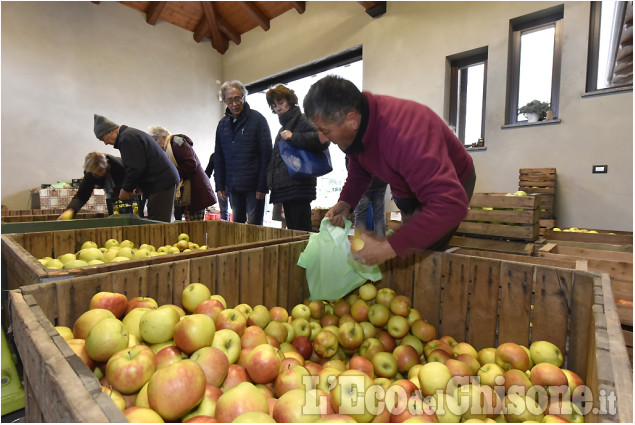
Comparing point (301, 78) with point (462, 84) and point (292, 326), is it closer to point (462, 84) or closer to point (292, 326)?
point (462, 84)

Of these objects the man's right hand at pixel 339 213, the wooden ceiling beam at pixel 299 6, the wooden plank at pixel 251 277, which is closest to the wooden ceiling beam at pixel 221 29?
the wooden ceiling beam at pixel 299 6

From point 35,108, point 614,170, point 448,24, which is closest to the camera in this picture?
point 614,170

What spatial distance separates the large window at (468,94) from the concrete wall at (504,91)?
0.64 ft

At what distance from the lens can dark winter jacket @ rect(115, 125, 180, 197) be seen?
2.95 m

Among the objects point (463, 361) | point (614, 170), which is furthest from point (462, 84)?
point (463, 361)

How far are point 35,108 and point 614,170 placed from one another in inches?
366

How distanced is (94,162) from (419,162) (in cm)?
318

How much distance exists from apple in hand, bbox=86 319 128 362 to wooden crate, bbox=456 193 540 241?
115 inches

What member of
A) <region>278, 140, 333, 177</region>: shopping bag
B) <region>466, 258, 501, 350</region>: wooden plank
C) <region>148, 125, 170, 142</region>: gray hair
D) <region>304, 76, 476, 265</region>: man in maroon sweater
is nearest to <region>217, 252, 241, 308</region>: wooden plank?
<region>304, 76, 476, 265</region>: man in maroon sweater

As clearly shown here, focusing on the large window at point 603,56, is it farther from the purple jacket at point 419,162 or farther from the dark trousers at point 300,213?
the purple jacket at point 419,162

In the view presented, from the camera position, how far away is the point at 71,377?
546 millimetres

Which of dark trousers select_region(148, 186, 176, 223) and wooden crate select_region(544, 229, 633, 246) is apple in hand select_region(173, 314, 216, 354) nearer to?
dark trousers select_region(148, 186, 176, 223)

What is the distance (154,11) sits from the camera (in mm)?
7906

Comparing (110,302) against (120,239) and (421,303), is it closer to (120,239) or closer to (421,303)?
(421,303)
